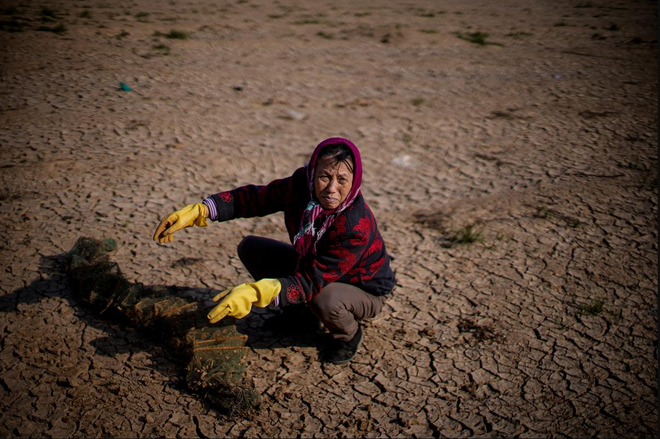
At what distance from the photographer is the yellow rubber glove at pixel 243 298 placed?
77.2 inches

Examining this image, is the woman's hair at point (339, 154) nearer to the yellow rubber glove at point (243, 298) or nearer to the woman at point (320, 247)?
the woman at point (320, 247)

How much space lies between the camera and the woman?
6.99 feet

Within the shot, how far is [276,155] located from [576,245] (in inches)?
95.0

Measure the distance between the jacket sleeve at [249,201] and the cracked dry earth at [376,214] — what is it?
0.61m

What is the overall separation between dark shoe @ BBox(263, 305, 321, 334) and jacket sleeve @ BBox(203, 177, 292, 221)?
54cm

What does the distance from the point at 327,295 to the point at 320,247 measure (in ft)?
0.72

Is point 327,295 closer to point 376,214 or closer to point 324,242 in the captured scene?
point 324,242

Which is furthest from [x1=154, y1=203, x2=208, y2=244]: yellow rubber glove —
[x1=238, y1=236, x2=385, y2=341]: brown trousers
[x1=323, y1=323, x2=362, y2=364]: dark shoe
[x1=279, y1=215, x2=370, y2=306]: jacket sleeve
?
[x1=323, y1=323, x2=362, y2=364]: dark shoe

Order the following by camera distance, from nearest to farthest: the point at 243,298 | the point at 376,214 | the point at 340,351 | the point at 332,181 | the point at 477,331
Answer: the point at 243,298 < the point at 332,181 < the point at 340,351 < the point at 477,331 < the point at 376,214

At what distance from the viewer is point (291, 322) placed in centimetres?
259

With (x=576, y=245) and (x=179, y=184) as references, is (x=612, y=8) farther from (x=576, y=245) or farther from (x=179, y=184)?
(x=179, y=184)

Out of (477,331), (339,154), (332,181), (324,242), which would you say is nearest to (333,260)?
(324,242)

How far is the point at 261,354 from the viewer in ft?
7.99

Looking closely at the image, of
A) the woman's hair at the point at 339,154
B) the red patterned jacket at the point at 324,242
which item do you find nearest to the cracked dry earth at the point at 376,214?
the red patterned jacket at the point at 324,242
